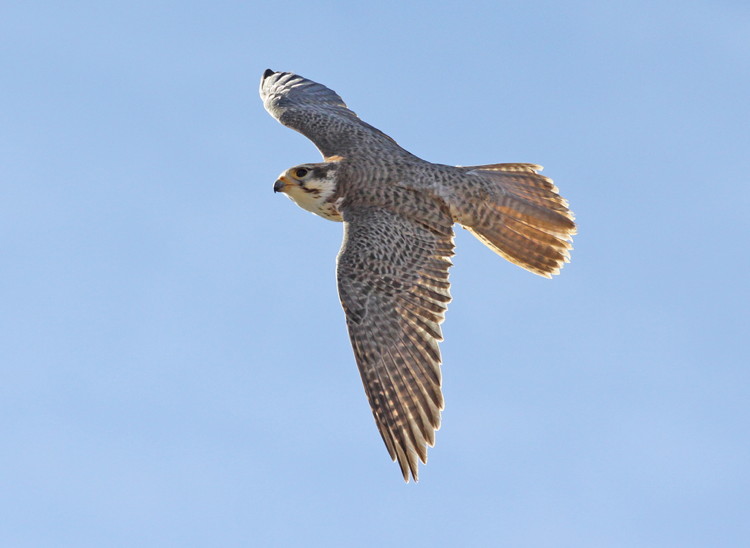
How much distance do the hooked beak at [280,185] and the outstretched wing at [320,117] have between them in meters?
0.78

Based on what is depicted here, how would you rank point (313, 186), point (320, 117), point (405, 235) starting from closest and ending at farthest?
point (405, 235) < point (313, 186) < point (320, 117)

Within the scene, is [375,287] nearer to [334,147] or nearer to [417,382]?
[417,382]

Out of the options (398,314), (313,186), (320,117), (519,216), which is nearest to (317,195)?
(313,186)

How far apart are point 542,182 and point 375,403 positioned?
3.62 m

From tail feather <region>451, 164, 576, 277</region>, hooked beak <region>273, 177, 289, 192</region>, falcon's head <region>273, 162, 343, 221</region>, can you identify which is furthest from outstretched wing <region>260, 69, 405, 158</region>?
tail feather <region>451, 164, 576, 277</region>

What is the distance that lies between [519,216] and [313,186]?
2.24 metres

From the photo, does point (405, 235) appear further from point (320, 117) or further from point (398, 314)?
point (320, 117)

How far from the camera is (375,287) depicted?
41.7ft

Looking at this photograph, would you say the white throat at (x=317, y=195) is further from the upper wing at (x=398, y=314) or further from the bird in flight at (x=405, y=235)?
the upper wing at (x=398, y=314)

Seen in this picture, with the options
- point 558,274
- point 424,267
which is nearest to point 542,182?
point 558,274

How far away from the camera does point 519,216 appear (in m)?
14.1

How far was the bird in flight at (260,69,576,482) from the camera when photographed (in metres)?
12.2

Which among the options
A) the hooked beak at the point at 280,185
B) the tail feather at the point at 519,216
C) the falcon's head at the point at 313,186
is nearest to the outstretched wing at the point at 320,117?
the falcon's head at the point at 313,186

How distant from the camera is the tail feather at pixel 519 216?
548 inches
